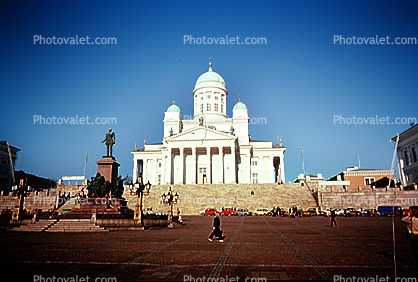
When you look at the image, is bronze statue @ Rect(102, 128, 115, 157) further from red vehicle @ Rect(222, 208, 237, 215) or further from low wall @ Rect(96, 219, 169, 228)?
red vehicle @ Rect(222, 208, 237, 215)

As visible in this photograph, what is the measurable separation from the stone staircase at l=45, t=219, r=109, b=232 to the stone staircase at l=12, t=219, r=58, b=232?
40 centimetres

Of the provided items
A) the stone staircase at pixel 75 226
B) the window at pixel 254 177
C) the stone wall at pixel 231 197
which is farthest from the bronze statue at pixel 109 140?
the window at pixel 254 177

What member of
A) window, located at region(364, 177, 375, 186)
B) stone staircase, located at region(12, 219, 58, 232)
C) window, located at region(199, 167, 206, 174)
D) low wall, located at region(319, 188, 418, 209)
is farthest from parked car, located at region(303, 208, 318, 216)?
stone staircase, located at region(12, 219, 58, 232)

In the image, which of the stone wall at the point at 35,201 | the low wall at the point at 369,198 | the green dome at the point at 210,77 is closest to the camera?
the low wall at the point at 369,198

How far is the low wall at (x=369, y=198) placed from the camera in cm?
4069

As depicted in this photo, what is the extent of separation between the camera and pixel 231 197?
45.0 meters

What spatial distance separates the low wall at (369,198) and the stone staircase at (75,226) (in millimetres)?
33504

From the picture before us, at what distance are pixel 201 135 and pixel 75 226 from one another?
42.6m

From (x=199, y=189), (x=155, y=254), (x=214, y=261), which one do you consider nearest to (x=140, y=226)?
(x=155, y=254)

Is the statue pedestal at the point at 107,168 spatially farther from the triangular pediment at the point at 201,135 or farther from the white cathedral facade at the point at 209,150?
the triangular pediment at the point at 201,135

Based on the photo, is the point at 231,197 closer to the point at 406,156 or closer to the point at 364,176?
the point at 364,176

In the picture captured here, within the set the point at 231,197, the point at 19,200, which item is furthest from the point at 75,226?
the point at 231,197

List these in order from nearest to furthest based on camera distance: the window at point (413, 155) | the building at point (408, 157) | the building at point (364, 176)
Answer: the building at point (408, 157), the window at point (413, 155), the building at point (364, 176)

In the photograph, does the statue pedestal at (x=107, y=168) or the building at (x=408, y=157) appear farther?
the building at (x=408, y=157)
